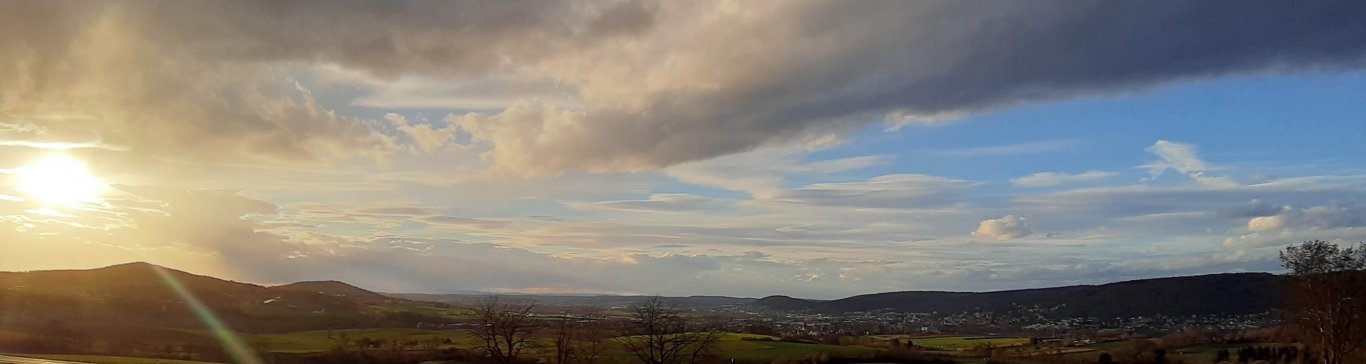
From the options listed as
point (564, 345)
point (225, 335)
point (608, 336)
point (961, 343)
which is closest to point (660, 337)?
point (564, 345)

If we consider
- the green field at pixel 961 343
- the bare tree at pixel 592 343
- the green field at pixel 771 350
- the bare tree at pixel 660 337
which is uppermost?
the bare tree at pixel 660 337

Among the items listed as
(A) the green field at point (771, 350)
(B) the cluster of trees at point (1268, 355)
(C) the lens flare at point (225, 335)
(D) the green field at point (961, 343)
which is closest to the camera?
(B) the cluster of trees at point (1268, 355)

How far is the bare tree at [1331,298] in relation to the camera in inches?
2293

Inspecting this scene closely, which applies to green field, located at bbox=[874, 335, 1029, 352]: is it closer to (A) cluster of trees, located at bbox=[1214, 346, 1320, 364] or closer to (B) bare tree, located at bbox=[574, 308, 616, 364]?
(A) cluster of trees, located at bbox=[1214, 346, 1320, 364]

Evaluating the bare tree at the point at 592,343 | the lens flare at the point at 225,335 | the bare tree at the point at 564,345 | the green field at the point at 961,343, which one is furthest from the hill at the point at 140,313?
the green field at the point at 961,343

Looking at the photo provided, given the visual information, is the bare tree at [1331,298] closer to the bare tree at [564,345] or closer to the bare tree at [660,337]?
the bare tree at [660,337]

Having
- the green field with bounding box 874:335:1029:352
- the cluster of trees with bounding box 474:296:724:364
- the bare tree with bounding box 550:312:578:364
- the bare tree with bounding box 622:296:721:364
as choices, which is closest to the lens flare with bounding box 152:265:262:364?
the cluster of trees with bounding box 474:296:724:364

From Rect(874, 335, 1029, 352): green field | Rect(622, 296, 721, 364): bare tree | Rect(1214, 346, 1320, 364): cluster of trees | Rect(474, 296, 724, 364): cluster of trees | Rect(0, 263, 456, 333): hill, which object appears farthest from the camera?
Rect(0, 263, 456, 333): hill

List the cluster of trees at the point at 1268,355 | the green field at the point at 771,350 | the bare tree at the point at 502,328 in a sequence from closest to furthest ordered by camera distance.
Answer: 1. the bare tree at the point at 502,328
2. the cluster of trees at the point at 1268,355
3. the green field at the point at 771,350

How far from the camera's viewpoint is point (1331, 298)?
58969 mm

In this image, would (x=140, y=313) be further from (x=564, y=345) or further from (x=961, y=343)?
(x=961, y=343)

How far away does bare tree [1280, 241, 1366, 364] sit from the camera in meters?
58.2

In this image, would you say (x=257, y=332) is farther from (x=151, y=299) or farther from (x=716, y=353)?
(x=716, y=353)

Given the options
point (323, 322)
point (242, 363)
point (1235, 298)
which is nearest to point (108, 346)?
point (242, 363)
